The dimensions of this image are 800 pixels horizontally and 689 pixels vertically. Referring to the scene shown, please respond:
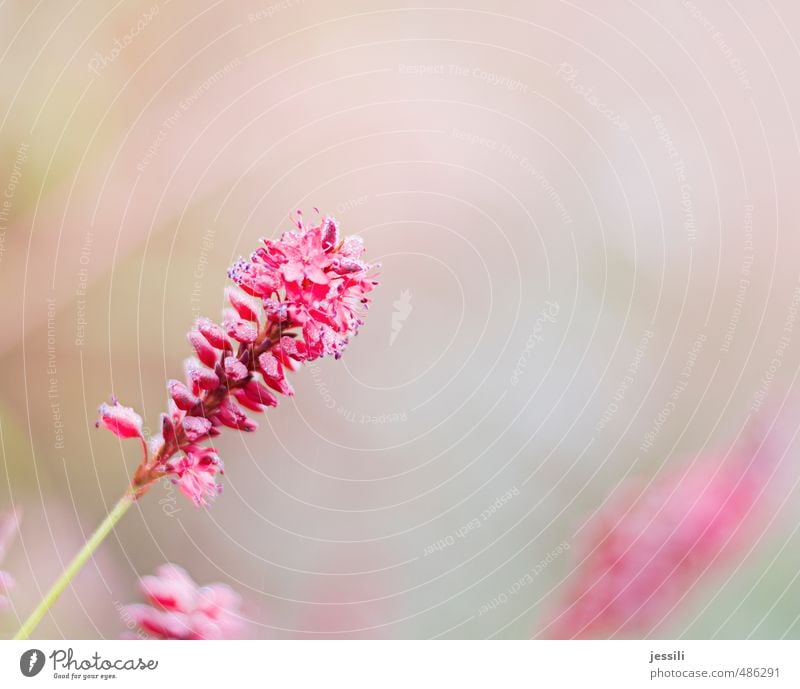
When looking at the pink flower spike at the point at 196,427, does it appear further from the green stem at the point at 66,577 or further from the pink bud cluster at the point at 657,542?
the pink bud cluster at the point at 657,542

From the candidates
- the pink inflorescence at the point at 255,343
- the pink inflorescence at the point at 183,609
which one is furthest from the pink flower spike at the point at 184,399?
the pink inflorescence at the point at 183,609

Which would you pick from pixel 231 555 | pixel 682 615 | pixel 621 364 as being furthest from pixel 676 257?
pixel 231 555

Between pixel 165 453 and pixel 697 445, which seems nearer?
pixel 165 453

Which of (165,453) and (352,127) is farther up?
(352,127)

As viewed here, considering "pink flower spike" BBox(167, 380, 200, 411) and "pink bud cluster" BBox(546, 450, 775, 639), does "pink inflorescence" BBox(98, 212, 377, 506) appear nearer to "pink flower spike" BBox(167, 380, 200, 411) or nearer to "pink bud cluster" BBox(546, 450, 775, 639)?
"pink flower spike" BBox(167, 380, 200, 411)
